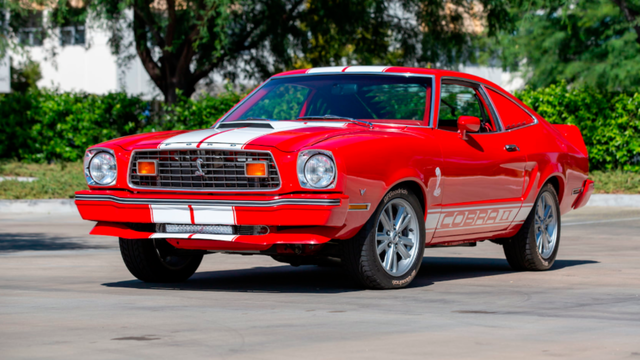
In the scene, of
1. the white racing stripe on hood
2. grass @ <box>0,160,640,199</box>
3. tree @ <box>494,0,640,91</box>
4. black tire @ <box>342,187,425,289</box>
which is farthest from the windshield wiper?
tree @ <box>494,0,640,91</box>

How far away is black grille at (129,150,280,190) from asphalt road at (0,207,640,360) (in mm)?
757

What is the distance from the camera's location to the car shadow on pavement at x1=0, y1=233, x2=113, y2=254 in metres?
10.8

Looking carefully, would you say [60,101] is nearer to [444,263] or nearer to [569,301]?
[444,263]

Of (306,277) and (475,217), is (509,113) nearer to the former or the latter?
(475,217)

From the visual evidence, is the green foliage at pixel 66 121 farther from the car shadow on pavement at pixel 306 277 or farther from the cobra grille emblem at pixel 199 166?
the cobra grille emblem at pixel 199 166

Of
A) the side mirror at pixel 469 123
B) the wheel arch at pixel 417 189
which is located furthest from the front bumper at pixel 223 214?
the side mirror at pixel 469 123

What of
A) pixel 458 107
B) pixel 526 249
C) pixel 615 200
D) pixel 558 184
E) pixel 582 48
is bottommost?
pixel 615 200

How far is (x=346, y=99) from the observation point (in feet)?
26.6

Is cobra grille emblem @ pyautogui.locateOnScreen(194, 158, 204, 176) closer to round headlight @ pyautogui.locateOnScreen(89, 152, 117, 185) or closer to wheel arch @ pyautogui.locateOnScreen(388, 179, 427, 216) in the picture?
round headlight @ pyautogui.locateOnScreen(89, 152, 117, 185)

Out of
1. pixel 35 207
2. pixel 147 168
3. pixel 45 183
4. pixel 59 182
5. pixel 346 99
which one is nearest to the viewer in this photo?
pixel 147 168

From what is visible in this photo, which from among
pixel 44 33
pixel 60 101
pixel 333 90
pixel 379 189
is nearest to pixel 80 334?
pixel 379 189

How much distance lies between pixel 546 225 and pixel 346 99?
2319mm

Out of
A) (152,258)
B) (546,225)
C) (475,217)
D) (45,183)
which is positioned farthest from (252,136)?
(45,183)

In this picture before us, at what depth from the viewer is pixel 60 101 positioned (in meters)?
23.5
